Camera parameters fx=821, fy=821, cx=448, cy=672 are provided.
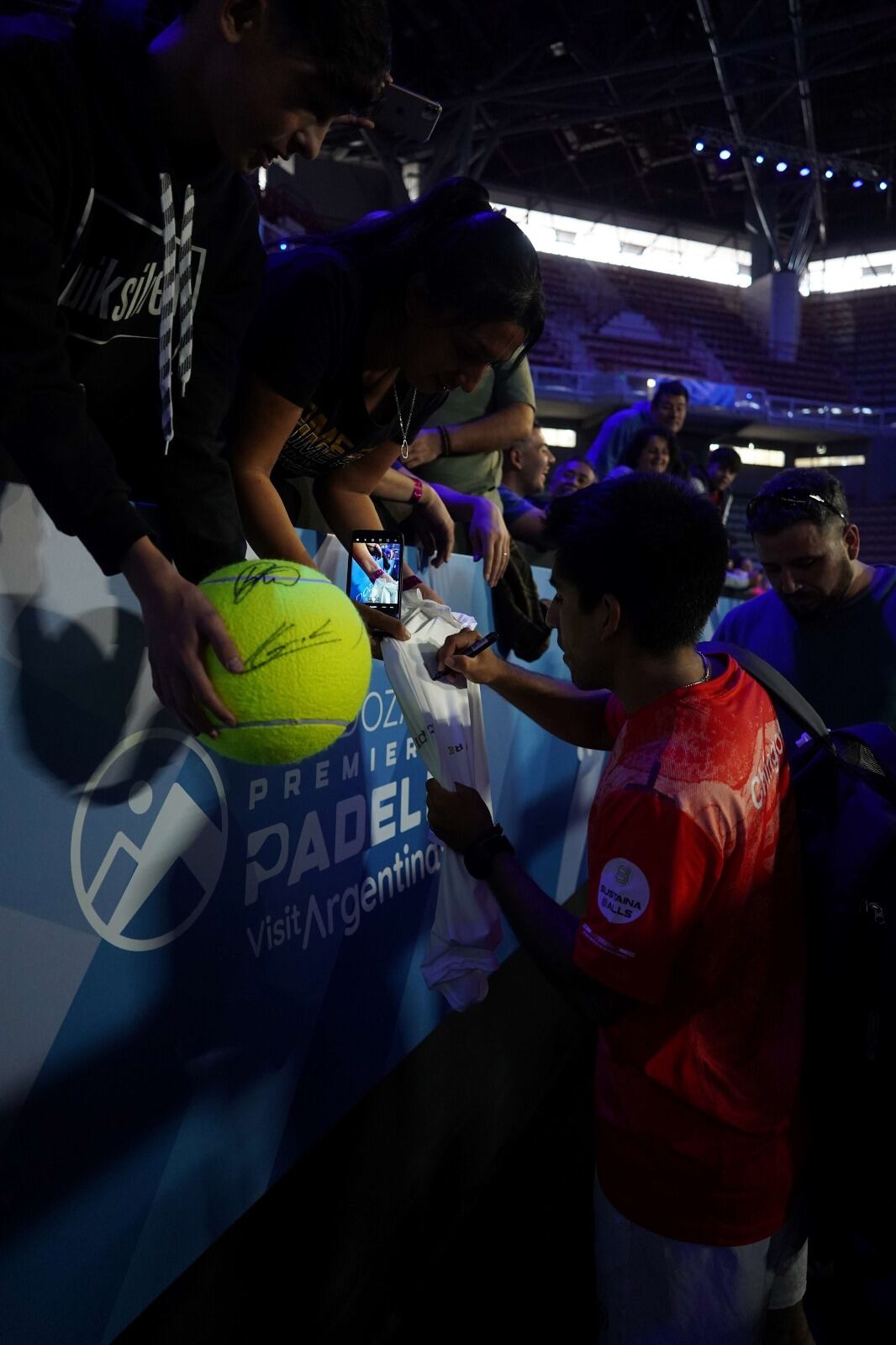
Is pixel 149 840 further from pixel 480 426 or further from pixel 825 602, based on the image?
pixel 825 602

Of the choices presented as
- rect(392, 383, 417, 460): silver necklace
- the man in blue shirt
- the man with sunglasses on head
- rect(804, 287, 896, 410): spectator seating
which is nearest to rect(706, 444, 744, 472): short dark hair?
the man in blue shirt

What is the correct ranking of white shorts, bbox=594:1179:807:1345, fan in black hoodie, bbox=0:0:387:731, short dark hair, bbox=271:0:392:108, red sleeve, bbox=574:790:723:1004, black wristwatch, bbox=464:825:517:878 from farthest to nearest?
black wristwatch, bbox=464:825:517:878, white shorts, bbox=594:1179:807:1345, red sleeve, bbox=574:790:723:1004, short dark hair, bbox=271:0:392:108, fan in black hoodie, bbox=0:0:387:731

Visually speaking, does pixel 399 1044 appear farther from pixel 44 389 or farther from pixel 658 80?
pixel 658 80

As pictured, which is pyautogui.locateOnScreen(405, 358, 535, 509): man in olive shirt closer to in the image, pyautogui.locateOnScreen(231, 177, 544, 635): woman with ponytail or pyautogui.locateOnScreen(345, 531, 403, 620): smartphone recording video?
pyautogui.locateOnScreen(231, 177, 544, 635): woman with ponytail

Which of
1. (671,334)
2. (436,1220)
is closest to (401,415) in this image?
(436,1220)

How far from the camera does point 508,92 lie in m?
16.3

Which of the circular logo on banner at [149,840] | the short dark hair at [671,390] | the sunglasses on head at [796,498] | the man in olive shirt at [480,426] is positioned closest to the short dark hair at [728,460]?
the short dark hair at [671,390]

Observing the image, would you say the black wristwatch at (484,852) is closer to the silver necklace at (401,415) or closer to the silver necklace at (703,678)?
the silver necklace at (703,678)

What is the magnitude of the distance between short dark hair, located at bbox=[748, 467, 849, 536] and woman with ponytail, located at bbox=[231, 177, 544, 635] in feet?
3.35

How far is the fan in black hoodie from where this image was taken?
0.77 metres

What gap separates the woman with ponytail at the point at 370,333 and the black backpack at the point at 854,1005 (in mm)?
822

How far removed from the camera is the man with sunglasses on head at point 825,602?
2283mm

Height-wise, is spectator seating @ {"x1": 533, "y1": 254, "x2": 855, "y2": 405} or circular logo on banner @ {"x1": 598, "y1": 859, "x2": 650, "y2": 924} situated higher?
spectator seating @ {"x1": 533, "y1": 254, "x2": 855, "y2": 405}

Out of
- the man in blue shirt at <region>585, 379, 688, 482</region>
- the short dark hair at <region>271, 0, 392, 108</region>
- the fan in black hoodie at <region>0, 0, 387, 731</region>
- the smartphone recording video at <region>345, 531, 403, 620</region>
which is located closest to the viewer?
the fan in black hoodie at <region>0, 0, 387, 731</region>
